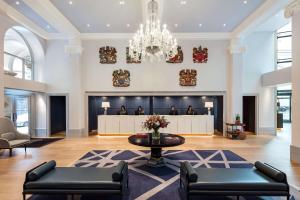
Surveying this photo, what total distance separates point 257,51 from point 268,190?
29.2ft

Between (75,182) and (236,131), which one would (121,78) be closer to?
(236,131)

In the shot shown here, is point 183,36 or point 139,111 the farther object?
point 139,111

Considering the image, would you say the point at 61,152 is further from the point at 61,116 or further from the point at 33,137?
the point at 61,116

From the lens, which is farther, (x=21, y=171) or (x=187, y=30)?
(x=187, y=30)

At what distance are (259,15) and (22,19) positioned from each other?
9.41 meters

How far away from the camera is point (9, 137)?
20.8ft

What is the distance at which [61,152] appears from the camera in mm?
6441

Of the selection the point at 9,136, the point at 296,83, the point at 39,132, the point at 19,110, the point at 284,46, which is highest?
the point at 284,46

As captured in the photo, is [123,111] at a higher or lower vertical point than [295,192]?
higher

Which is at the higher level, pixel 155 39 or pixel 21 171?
pixel 155 39

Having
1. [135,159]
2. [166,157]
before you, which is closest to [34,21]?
[135,159]

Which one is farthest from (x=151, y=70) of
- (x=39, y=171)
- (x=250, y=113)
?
(x=39, y=171)

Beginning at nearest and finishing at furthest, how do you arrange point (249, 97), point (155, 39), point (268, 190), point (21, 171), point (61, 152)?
1. point (268, 190)
2. point (21, 171)
3. point (155, 39)
4. point (61, 152)
5. point (249, 97)

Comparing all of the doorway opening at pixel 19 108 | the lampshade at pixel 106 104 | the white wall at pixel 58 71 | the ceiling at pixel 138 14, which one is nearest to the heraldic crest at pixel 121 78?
the lampshade at pixel 106 104
